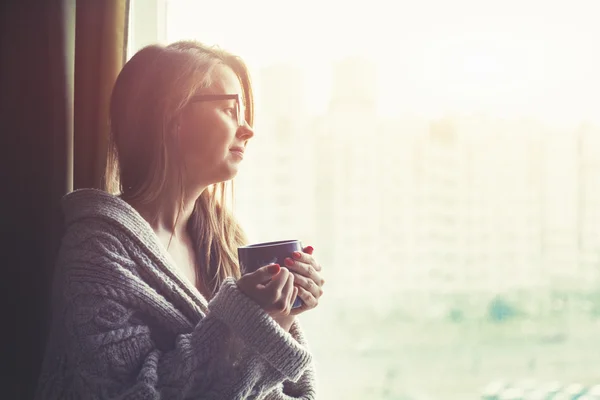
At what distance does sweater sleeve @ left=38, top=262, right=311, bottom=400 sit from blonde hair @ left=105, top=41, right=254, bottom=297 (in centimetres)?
22

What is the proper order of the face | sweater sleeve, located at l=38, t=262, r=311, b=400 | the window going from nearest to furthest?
sweater sleeve, located at l=38, t=262, r=311, b=400
the face
the window

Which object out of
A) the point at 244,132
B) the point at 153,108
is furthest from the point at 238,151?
the point at 153,108

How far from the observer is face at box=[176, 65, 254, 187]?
95 centimetres

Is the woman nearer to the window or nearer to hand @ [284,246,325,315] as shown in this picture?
hand @ [284,246,325,315]

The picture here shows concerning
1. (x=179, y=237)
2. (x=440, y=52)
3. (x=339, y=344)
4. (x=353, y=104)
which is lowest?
(x=339, y=344)

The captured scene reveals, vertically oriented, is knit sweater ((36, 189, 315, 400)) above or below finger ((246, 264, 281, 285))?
below

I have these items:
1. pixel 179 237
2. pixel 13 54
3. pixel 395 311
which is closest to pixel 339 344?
pixel 395 311

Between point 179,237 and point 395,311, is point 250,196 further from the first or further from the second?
point 395,311

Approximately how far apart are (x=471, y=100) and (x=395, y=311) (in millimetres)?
450

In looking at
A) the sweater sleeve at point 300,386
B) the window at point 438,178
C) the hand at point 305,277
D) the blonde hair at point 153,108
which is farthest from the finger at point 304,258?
the window at point 438,178

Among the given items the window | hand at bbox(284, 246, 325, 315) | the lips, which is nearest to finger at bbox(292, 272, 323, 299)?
hand at bbox(284, 246, 325, 315)

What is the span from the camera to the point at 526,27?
1180 millimetres

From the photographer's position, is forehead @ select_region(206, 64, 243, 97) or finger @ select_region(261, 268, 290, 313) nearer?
finger @ select_region(261, 268, 290, 313)

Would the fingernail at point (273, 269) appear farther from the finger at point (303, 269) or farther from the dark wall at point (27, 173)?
the dark wall at point (27, 173)
